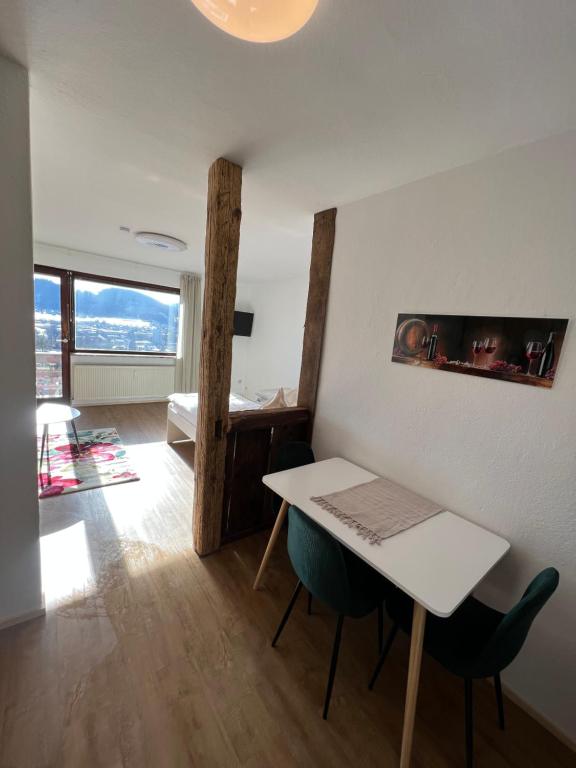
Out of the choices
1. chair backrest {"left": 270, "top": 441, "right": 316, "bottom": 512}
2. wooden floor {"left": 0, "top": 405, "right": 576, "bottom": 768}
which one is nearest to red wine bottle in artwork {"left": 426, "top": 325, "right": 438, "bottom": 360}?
chair backrest {"left": 270, "top": 441, "right": 316, "bottom": 512}

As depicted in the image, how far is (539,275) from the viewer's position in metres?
1.26

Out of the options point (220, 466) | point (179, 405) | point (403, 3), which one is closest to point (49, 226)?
point (179, 405)

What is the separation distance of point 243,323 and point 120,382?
2.42m

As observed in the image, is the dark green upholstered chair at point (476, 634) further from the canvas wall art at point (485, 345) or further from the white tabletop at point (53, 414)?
the white tabletop at point (53, 414)

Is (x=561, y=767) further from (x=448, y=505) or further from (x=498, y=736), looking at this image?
(x=448, y=505)

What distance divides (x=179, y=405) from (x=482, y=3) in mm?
3595

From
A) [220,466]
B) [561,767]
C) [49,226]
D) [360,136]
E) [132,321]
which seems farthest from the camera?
[132,321]

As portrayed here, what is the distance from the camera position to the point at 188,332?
5.49 metres

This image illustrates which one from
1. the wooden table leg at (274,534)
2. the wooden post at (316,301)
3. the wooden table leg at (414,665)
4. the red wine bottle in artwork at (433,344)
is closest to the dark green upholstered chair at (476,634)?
the wooden table leg at (414,665)

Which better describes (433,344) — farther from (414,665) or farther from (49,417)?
(49,417)

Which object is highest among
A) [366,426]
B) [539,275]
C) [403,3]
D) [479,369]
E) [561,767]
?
[403,3]

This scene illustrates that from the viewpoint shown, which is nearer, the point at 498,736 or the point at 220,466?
the point at 498,736

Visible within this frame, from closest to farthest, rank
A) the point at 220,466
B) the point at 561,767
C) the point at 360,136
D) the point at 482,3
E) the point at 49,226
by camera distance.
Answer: the point at 482,3, the point at 561,767, the point at 360,136, the point at 220,466, the point at 49,226

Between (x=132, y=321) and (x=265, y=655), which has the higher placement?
(x=132, y=321)
